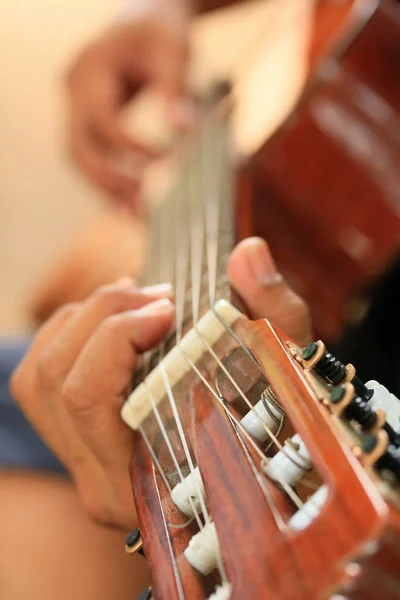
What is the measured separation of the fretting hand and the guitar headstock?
0.18 feet

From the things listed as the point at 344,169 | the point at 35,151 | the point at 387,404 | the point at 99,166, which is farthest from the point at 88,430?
the point at 35,151

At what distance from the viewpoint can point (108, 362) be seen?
0.48m

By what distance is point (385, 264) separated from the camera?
824 mm

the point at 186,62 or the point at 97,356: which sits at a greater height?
the point at 186,62

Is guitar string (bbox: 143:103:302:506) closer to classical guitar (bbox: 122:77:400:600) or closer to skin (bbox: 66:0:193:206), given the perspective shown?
classical guitar (bbox: 122:77:400:600)

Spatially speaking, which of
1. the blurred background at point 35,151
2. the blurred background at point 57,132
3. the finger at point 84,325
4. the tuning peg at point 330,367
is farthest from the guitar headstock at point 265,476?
the blurred background at point 35,151

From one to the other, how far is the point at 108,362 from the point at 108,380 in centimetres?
1

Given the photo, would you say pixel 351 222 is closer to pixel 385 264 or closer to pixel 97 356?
pixel 385 264

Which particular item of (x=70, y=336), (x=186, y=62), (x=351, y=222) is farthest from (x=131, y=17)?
(x=70, y=336)

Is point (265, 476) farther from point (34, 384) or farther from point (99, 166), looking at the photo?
point (99, 166)

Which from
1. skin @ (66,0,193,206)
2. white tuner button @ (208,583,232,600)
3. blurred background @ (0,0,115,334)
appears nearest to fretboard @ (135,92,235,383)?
skin @ (66,0,193,206)

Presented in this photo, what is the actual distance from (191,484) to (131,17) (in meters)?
0.98

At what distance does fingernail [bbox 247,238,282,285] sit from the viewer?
507 mm

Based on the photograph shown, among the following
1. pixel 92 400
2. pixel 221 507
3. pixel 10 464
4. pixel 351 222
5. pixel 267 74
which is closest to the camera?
pixel 221 507
